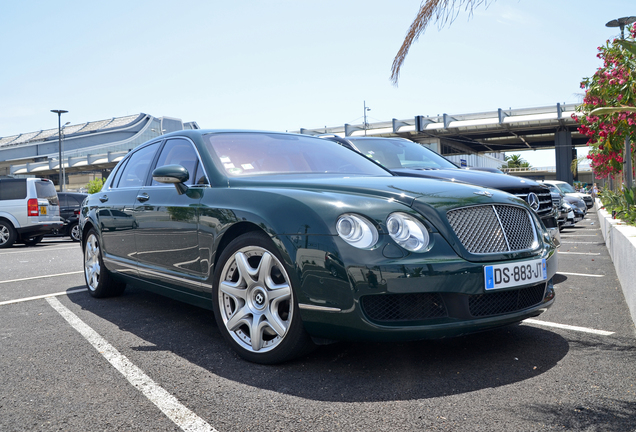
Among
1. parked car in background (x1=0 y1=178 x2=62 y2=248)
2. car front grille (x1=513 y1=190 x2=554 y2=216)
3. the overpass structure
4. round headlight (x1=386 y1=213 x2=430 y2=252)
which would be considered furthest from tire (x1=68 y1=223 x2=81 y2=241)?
the overpass structure

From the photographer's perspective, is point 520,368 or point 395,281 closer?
point 395,281

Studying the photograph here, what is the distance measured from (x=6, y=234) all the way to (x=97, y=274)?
397 inches

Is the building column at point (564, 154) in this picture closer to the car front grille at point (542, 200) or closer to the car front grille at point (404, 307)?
the car front grille at point (542, 200)

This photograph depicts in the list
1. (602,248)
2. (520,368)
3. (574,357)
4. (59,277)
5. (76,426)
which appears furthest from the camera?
(602,248)

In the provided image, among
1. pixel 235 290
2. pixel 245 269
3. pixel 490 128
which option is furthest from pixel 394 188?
Answer: pixel 490 128

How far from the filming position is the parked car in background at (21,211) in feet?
45.7

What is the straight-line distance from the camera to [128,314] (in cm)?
478

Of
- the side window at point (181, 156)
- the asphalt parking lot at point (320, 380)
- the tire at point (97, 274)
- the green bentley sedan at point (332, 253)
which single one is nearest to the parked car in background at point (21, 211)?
the tire at point (97, 274)

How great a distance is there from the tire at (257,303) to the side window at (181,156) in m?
0.95

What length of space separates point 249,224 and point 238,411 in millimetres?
1204

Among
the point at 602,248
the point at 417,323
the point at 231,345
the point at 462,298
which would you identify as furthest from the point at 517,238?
the point at 602,248

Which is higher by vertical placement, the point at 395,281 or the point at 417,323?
the point at 395,281

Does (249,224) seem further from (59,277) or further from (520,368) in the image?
(59,277)

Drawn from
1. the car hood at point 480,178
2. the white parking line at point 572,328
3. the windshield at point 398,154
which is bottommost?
the white parking line at point 572,328
